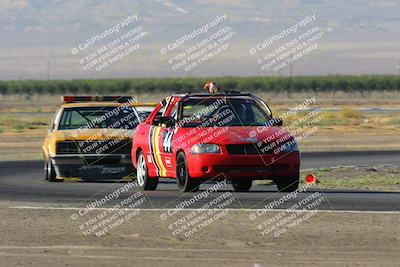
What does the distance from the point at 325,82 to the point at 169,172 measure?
141322 mm

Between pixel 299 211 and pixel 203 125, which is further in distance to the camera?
pixel 203 125

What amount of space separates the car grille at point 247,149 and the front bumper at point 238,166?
6 centimetres

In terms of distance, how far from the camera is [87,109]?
24.0 meters

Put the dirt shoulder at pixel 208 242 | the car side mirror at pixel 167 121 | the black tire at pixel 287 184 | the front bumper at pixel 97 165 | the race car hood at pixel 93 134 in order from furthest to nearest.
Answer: the race car hood at pixel 93 134
the front bumper at pixel 97 165
the car side mirror at pixel 167 121
the black tire at pixel 287 184
the dirt shoulder at pixel 208 242

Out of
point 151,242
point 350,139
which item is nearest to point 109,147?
point 151,242

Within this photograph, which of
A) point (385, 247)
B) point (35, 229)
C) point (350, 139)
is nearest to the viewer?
point (385, 247)

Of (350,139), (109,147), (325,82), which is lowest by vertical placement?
(325,82)

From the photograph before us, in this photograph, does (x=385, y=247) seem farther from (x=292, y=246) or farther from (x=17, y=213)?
(x=17, y=213)

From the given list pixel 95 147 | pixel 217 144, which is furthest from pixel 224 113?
pixel 95 147

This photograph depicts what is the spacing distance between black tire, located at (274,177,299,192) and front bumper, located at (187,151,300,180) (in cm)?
42

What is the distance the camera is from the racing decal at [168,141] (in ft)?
63.8

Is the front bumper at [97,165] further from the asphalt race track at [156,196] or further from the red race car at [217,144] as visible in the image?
the red race car at [217,144]

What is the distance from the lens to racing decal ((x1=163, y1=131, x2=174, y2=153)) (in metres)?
19.5

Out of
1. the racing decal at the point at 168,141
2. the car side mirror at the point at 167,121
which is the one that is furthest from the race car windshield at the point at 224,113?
the racing decal at the point at 168,141
